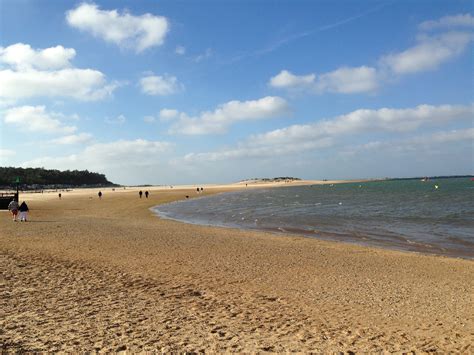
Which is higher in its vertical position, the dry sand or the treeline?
the treeline

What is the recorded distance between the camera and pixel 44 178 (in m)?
149

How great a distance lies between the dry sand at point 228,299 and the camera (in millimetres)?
6339

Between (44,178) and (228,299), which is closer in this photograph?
(228,299)

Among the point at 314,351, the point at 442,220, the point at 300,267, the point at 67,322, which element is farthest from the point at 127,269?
the point at 442,220

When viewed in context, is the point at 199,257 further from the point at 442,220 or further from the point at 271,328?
the point at 442,220

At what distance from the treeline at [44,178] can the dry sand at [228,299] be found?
12421cm

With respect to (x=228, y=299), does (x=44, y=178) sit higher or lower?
higher

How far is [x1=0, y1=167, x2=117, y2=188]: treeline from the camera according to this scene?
13124 centimetres

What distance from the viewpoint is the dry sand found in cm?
634

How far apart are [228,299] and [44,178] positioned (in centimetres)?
16074

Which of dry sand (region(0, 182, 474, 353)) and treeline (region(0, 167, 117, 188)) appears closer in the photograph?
dry sand (region(0, 182, 474, 353))

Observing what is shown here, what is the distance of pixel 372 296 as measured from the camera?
9.28 m

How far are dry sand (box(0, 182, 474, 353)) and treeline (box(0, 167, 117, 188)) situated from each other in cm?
12421

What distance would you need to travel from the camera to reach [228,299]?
8.70 m
